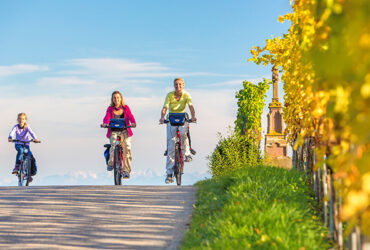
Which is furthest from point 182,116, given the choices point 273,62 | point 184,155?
point 273,62

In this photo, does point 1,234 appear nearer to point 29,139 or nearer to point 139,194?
point 139,194

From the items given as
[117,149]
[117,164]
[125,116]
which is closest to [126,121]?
[125,116]

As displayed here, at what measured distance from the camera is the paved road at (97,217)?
723cm

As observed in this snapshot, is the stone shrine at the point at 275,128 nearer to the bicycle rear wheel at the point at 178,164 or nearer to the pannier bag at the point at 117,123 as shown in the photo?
the bicycle rear wheel at the point at 178,164

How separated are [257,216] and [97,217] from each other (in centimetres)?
281

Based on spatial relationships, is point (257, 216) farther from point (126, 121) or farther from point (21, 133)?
point (21, 133)

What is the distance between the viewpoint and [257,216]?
691 centimetres

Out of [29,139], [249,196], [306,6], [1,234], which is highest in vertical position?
[306,6]

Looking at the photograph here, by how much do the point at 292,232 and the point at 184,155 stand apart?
569 centimetres

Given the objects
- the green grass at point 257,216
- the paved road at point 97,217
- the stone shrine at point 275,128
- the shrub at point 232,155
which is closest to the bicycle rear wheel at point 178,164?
the paved road at point 97,217

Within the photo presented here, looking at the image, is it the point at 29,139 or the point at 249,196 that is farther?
the point at 29,139

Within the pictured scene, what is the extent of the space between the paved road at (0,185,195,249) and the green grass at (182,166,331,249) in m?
0.41

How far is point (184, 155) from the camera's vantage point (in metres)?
12.1

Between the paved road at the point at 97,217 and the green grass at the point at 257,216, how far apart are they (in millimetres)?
410
